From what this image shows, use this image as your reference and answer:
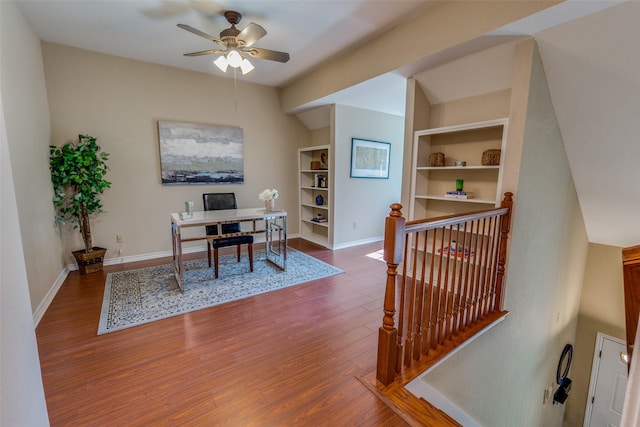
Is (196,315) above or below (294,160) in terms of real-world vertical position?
below

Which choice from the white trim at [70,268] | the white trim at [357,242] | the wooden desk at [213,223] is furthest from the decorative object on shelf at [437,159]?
the white trim at [70,268]

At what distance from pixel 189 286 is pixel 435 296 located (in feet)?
8.26

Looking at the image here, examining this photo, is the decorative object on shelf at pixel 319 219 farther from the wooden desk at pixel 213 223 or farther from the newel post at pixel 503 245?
the newel post at pixel 503 245

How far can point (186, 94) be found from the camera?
13.2 ft

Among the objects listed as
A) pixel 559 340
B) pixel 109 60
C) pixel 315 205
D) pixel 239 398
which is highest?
pixel 109 60

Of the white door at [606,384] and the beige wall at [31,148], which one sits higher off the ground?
the beige wall at [31,148]

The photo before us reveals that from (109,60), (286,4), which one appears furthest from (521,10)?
(109,60)

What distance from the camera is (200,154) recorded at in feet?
13.7

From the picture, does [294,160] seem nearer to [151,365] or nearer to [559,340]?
[151,365]

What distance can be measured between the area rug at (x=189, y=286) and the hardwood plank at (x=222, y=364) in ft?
0.41

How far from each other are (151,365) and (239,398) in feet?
2.35

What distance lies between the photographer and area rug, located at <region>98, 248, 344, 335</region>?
2.47 meters

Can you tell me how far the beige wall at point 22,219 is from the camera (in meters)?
0.66

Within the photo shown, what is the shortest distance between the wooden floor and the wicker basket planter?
55cm
